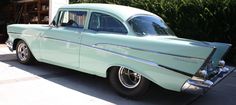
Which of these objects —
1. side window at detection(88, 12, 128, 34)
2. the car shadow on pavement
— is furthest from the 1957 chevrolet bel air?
the car shadow on pavement

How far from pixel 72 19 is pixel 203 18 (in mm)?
4350

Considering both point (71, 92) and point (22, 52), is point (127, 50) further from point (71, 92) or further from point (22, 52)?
point (22, 52)

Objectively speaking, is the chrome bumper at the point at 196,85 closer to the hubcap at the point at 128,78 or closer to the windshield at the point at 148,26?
the hubcap at the point at 128,78

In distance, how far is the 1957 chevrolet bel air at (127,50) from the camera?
14.0 feet

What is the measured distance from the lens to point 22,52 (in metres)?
7.12

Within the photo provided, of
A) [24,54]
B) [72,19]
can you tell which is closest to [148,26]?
[72,19]

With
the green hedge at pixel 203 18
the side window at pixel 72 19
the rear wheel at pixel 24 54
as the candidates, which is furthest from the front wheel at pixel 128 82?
the green hedge at pixel 203 18

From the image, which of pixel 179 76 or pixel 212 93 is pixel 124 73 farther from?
pixel 212 93

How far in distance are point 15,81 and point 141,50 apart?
2540 mm

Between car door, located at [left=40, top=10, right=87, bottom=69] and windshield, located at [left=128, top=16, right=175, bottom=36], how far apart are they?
3.61 feet

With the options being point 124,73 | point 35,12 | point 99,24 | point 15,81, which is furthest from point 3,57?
point 35,12

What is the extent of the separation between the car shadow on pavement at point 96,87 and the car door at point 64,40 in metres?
0.32

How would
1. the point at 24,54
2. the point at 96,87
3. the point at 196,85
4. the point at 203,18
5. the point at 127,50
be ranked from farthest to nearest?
1. the point at 203,18
2. the point at 24,54
3. the point at 96,87
4. the point at 127,50
5. the point at 196,85

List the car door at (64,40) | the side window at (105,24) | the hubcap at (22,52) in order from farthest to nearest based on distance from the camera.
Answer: the hubcap at (22,52)
the car door at (64,40)
the side window at (105,24)
